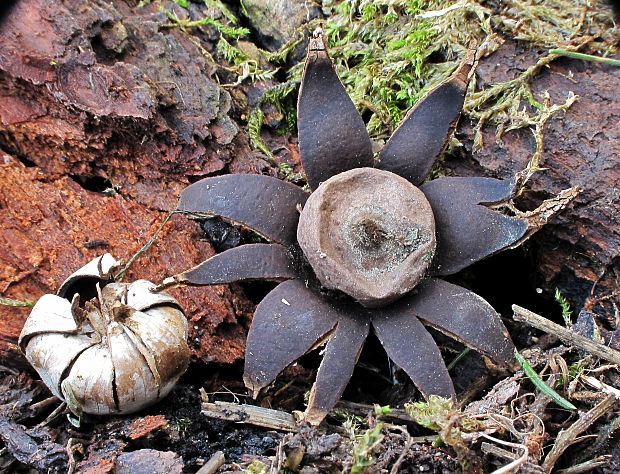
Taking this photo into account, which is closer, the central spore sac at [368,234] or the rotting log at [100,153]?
the central spore sac at [368,234]

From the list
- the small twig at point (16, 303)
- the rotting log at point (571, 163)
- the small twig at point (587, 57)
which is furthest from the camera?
the small twig at point (587, 57)

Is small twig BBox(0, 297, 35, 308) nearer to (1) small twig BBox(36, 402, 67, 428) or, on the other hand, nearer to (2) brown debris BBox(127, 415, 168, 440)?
(1) small twig BBox(36, 402, 67, 428)

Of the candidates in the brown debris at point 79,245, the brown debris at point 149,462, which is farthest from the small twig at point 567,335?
the brown debris at point 149,462

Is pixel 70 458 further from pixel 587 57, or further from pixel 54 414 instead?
pixel 587 57

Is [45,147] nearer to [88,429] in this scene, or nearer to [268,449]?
[88,429]

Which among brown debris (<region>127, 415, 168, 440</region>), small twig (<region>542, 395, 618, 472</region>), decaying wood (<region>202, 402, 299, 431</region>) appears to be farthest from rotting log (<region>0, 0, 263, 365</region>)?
small twig (<region>542, 395, 618, 472</region>)

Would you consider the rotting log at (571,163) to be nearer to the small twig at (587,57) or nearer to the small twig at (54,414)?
the small twig at (587,57)
